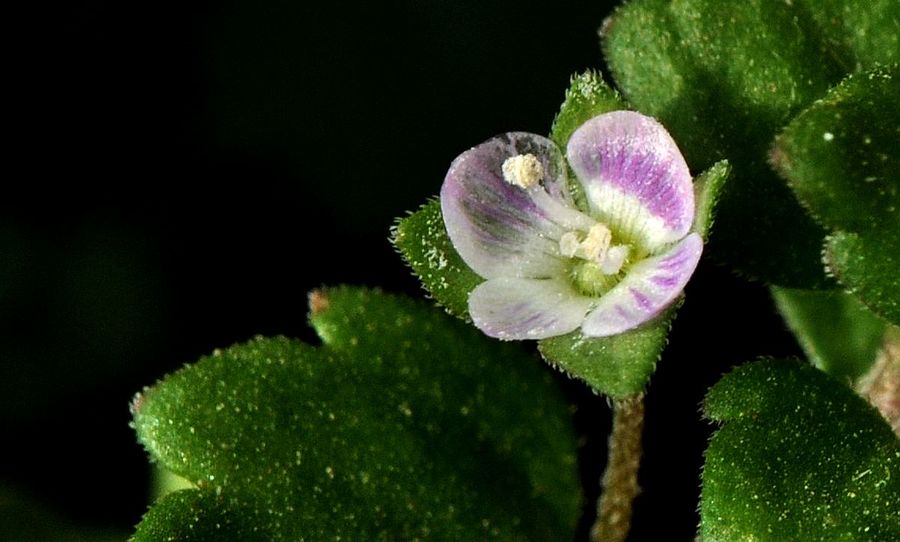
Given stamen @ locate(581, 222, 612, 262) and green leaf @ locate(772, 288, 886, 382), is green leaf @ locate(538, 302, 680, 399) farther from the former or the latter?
green leaf @ locate(772, 288, 886, 382)

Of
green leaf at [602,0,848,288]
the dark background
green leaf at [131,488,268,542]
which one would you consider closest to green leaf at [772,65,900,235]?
green leaf at [602,0,848,288]

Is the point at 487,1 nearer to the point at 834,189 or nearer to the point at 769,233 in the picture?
the point at 769,233

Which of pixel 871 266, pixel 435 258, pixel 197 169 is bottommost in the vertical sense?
pixel 871 266

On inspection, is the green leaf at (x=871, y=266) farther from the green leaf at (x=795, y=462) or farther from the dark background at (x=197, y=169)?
the dark background at (x=197, y=169)

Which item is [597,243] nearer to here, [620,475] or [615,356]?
[615,356]

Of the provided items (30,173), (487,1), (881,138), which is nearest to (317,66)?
(487,1)

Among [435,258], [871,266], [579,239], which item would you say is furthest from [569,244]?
[871,266]
